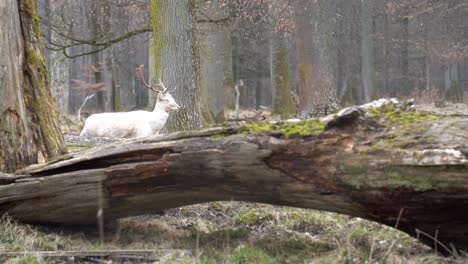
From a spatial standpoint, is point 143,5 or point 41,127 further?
point 143,5

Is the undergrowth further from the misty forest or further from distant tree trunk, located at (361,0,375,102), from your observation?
distant tree trunk, located at (361,0,375,102)

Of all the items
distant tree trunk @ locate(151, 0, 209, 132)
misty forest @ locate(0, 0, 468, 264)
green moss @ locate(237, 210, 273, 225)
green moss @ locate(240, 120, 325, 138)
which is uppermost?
distant tree trunk @ locate(151, 0, 209, 132)

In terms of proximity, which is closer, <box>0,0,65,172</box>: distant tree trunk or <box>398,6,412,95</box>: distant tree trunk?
<box>0,0,65,172</box>: distant tree trunk

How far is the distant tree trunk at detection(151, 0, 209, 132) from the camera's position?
895cm

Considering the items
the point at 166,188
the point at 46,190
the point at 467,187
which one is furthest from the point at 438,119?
the point at 46,190

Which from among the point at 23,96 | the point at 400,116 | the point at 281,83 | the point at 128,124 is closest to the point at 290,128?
the point at 400,116

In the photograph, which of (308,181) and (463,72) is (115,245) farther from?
(463,72)

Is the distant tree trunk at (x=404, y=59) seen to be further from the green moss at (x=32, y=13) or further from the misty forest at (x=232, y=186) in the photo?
the misty forest at (x=232, y=186)

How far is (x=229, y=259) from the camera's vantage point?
414cm

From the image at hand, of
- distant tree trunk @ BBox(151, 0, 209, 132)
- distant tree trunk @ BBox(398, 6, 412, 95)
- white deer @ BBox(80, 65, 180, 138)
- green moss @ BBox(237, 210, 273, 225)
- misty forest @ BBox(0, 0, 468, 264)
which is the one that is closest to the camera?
misty forest @ BBox(0, 0, 468, 264)

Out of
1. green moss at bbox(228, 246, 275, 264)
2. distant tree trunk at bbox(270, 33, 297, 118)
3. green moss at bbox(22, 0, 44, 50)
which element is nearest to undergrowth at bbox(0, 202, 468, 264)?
green moss at bbox(228, 246, 275, 264)

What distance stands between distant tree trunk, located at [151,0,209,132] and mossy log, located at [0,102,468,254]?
4.43 meters

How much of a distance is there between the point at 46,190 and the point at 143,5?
12.4m

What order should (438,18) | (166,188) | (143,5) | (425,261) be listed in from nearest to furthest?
(425,261)
(166,188)
(143,5)
(438,18)
